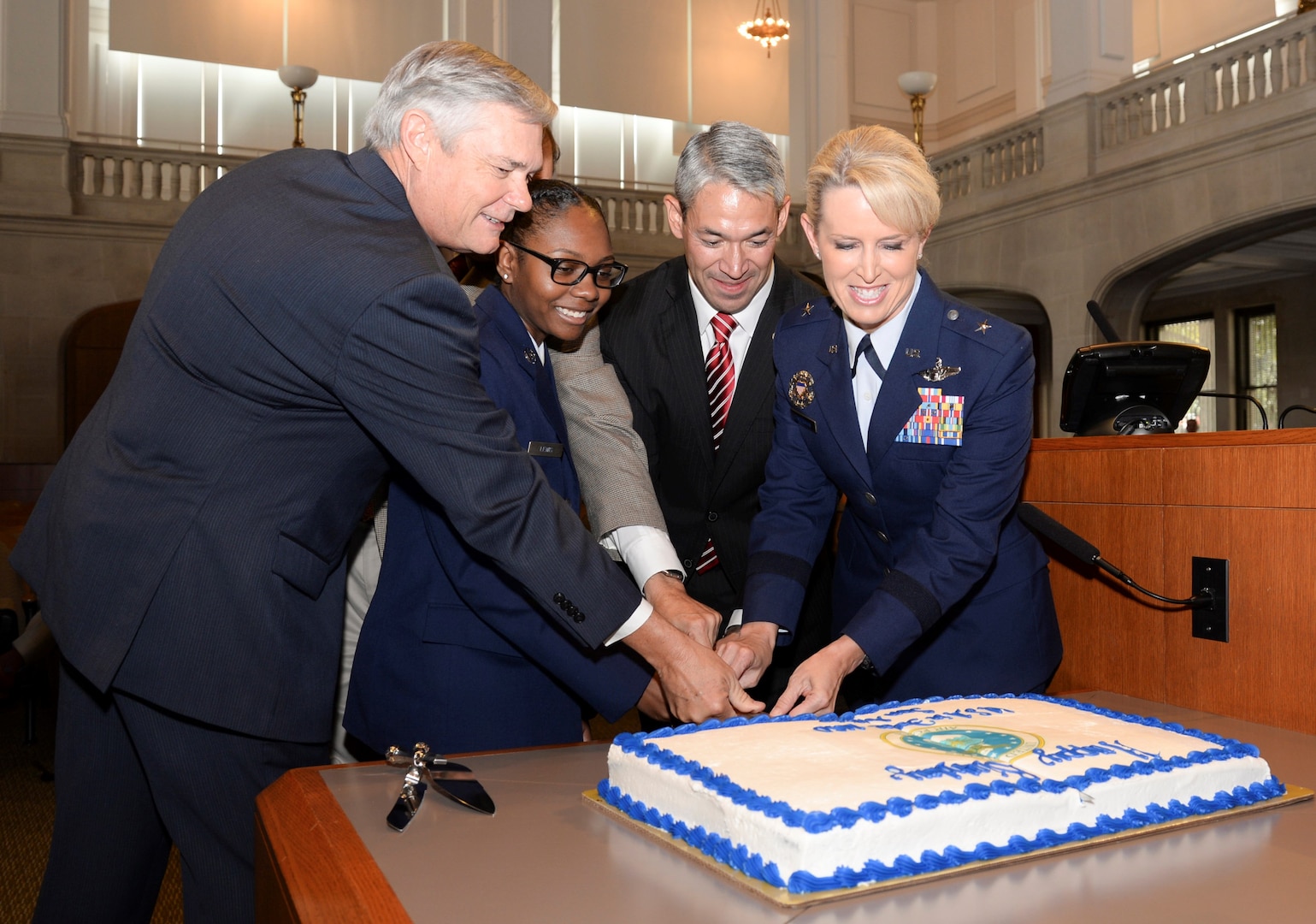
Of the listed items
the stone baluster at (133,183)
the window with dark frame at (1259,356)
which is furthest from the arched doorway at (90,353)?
the window with dark frame at (1259,356)

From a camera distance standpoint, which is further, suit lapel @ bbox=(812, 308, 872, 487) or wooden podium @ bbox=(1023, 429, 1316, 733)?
suit lapel @ bbox=(812, 308, 872, 487)

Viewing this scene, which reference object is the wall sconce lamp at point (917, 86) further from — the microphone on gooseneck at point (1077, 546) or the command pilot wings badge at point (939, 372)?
the command pilot wings badge at point (939, 372)

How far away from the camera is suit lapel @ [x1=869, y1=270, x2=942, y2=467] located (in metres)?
1.65

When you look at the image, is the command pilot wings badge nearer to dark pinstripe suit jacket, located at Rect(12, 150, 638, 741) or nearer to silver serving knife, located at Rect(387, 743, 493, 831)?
dark pinstripe suit jacket, located at Rect(12, 150, 638, 741)

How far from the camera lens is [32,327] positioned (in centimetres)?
1009

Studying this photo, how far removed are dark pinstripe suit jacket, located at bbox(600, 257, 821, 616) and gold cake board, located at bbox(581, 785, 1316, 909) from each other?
989mm

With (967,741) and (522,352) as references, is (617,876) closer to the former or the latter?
(967,741)

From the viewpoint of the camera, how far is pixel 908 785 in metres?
0.91

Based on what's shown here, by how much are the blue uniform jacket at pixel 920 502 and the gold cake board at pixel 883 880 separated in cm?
55

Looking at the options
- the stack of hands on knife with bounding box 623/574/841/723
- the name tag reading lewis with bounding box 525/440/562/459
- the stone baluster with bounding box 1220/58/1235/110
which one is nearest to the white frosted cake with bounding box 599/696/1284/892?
the stack of hands on knife with bounding box 623/574/841/723

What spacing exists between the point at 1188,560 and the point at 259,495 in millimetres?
1307

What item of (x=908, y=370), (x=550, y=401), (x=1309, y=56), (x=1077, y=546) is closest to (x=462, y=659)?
(x=550, y=401)

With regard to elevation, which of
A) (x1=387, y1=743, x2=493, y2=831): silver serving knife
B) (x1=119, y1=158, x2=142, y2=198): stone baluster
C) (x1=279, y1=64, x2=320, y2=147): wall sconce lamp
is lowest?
(x1=387, y1=743, x2=493, y2=831): silver serving knife

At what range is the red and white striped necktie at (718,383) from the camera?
207 centimetres
